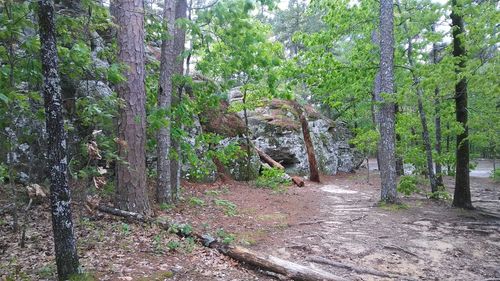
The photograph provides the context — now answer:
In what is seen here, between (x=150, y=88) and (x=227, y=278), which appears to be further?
(x=150, y=88)

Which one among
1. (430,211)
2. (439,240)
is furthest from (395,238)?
(430,211)

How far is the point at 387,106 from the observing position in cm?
1080

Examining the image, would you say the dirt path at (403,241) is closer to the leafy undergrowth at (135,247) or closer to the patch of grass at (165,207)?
the leafy undergrowth at (135,247)

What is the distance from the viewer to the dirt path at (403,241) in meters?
6.06

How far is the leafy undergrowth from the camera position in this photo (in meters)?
4.44

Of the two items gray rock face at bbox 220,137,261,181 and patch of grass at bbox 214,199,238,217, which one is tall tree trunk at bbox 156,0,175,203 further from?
gray rock face at bbox 220,137,261,181

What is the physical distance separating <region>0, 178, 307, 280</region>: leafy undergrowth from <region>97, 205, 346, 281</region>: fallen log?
0.13m

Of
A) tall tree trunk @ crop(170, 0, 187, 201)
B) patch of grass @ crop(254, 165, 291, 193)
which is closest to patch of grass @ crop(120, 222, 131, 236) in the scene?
tall tree trunk @ crop(170, 0, 187, 201)

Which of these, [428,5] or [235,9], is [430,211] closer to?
[428,5]

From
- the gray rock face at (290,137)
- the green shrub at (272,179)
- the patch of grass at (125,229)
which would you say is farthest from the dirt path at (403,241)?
the gray rock face at (290,137)

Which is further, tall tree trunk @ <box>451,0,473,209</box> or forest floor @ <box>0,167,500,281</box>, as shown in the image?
tall tree trunk @ <box>451,0,473,209</box>

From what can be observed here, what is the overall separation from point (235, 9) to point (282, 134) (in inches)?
472

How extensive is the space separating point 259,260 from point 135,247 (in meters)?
2.08

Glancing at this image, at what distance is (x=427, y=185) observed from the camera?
1653 centimetres
